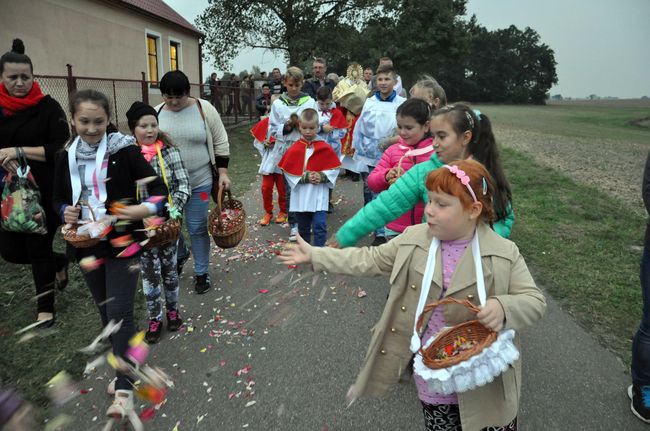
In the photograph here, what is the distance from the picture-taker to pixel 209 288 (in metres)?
5.23

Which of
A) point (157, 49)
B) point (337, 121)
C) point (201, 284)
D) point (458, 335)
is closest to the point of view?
point (458, 335)

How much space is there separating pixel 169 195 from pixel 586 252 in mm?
5498

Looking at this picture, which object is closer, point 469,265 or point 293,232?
A: point 469,265

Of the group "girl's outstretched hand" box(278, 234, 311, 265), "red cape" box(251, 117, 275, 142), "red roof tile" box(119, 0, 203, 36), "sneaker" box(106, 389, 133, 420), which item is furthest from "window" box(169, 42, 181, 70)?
"girl's outstretched hand" box(278, 234, 311, 265)

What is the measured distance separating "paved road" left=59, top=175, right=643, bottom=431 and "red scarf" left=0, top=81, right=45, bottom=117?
90.5 inches

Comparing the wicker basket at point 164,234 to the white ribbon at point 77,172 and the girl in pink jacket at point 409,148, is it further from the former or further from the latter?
the girl in pink jacket at point 409,148

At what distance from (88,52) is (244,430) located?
665 inches

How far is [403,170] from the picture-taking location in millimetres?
4234

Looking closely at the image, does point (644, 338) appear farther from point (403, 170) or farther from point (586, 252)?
point (586, 252)

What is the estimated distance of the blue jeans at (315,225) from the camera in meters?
5.59

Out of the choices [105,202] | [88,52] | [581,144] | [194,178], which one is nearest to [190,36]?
[88,52]

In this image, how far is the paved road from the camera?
3107mm

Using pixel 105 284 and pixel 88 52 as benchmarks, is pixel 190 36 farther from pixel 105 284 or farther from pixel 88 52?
pixel 105 284

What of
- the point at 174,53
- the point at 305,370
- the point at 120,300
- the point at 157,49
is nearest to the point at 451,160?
the point at 305,370
